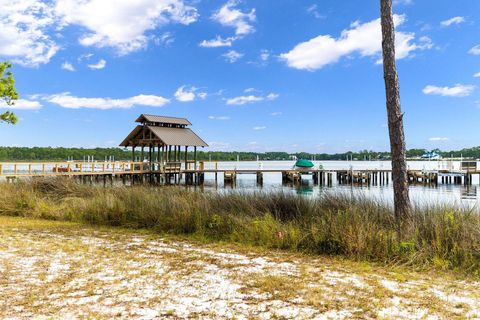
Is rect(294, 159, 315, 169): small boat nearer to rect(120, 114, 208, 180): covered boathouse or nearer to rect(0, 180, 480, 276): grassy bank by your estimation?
rect(120, 114, 208, 180): covered boathouse

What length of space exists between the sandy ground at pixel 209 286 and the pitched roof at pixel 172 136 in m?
28.8

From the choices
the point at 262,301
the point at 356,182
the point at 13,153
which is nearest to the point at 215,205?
the point at 262,301

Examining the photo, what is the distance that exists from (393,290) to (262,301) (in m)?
1.59

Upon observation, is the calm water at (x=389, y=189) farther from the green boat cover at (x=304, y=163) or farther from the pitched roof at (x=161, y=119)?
the pitched roof at (x=161, y=119)

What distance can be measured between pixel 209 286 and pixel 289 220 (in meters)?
3.75

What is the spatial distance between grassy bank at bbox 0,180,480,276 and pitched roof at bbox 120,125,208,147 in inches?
892

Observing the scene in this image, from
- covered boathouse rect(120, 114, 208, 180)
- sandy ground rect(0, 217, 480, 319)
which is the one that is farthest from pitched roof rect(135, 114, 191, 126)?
sandy ground rect(0, 217, 480, 319)

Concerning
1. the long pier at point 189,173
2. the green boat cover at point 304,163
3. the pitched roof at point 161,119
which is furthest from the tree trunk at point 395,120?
the green boat cover at point 304,163

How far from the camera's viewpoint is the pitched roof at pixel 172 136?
1380 inches

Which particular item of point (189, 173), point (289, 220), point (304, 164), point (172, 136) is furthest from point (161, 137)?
point (289, 220)

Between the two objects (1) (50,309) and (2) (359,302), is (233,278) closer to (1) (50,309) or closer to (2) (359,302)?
(2) (359,302)

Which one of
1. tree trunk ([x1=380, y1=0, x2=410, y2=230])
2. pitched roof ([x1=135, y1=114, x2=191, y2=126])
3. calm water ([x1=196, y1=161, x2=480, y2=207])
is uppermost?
pitched roof ([x1=135, y1=114, x2=191, y2=126])

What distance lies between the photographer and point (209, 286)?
173 inches

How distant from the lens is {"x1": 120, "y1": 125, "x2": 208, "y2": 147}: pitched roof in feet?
115
